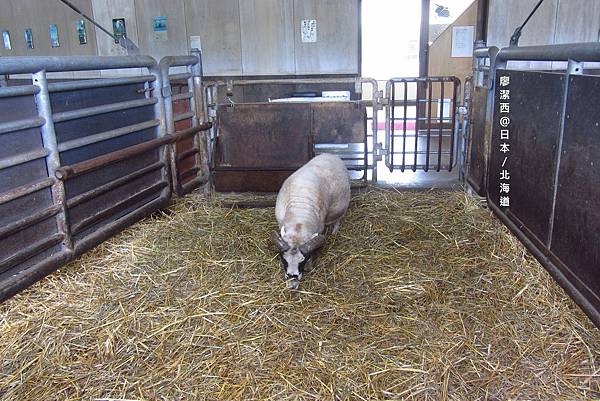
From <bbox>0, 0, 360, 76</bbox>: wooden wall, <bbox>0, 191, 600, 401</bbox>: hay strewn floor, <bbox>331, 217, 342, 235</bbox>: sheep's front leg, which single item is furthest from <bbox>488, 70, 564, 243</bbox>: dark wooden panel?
<bbox>0, 0, 360, 76</bbox>: wooden wall

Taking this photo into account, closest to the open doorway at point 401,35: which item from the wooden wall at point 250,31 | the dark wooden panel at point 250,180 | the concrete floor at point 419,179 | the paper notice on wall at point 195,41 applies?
the wooden wall at point 250,31

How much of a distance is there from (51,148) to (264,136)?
245 cm

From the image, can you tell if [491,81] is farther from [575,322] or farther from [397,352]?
[397,352]

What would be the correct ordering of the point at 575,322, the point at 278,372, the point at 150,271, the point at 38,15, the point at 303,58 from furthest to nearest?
the point at 38,15, the point at 303,58, the point at 150,271, the point at 575,322, the point at 278,372

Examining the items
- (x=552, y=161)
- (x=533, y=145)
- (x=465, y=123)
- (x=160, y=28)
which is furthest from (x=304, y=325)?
(x=160, y=28)

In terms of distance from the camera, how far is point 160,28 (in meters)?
8.54

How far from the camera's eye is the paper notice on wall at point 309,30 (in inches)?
320

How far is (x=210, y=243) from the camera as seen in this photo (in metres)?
4.07

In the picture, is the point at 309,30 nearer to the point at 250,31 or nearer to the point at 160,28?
the point at 250,31

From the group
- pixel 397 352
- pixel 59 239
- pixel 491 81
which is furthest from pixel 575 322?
pixel 59 239

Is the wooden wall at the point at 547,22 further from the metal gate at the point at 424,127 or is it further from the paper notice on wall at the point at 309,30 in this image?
the paper notice on wall at the point at 309,30

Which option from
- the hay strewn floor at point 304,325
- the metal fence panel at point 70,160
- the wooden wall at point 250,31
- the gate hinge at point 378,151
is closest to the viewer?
the hay strewn floor at point 304,325

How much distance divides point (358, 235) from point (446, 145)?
487cm

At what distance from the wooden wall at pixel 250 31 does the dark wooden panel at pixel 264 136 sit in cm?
321
